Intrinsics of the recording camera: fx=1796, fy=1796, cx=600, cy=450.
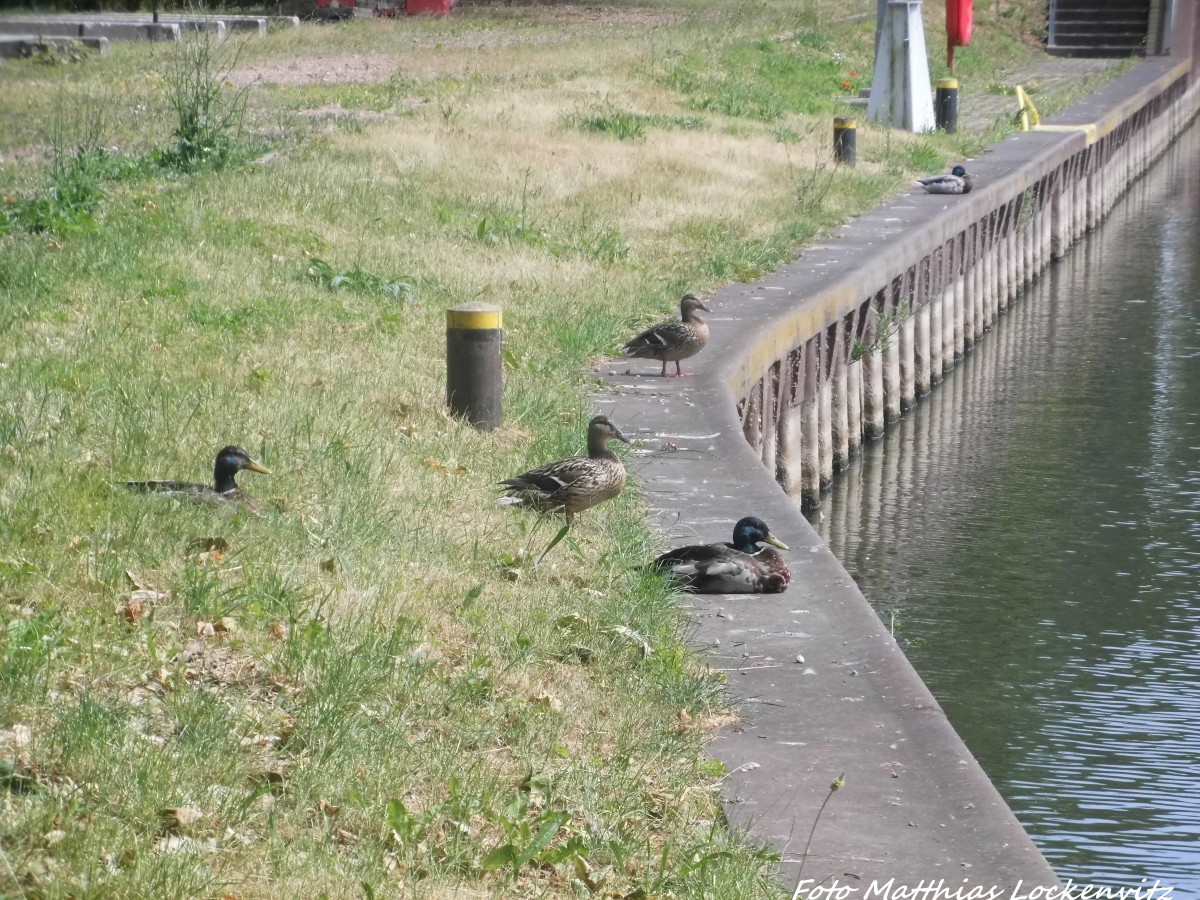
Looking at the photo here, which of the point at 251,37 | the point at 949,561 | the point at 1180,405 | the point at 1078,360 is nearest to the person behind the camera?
the point at 949,561

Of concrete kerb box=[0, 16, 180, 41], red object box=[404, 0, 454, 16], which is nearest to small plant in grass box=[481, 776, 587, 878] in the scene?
concrete kerb box=[0, 16, 180, 41]

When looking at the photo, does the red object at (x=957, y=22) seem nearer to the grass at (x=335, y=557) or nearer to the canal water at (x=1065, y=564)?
the canal water at (x=1065, y=564)

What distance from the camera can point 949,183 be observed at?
76.7 feet

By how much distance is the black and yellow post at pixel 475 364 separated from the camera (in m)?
11.0

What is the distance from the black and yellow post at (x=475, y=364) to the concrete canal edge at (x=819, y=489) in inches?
39.2

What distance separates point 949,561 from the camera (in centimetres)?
1543

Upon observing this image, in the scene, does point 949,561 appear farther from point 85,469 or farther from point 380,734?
point 380,734

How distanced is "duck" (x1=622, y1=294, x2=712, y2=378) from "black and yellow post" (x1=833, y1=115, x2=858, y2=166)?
11.9m

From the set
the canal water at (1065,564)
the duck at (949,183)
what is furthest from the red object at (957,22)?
the duck at (949,183)

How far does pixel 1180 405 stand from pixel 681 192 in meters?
6.34

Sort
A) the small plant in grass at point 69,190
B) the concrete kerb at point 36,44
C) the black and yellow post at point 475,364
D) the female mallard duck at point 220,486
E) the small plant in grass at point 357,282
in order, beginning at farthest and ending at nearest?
the concrete kerb at point 36,44 < the small plant in grass at point 69,190 < the small plant in grass at point 357,282 < the black and yellow post at point 475,364 < the female mallard duck at point 220,486

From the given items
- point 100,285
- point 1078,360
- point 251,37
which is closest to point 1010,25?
point 251,37

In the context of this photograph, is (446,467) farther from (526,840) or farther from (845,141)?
(845,141)

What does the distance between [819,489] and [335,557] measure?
10.5m
